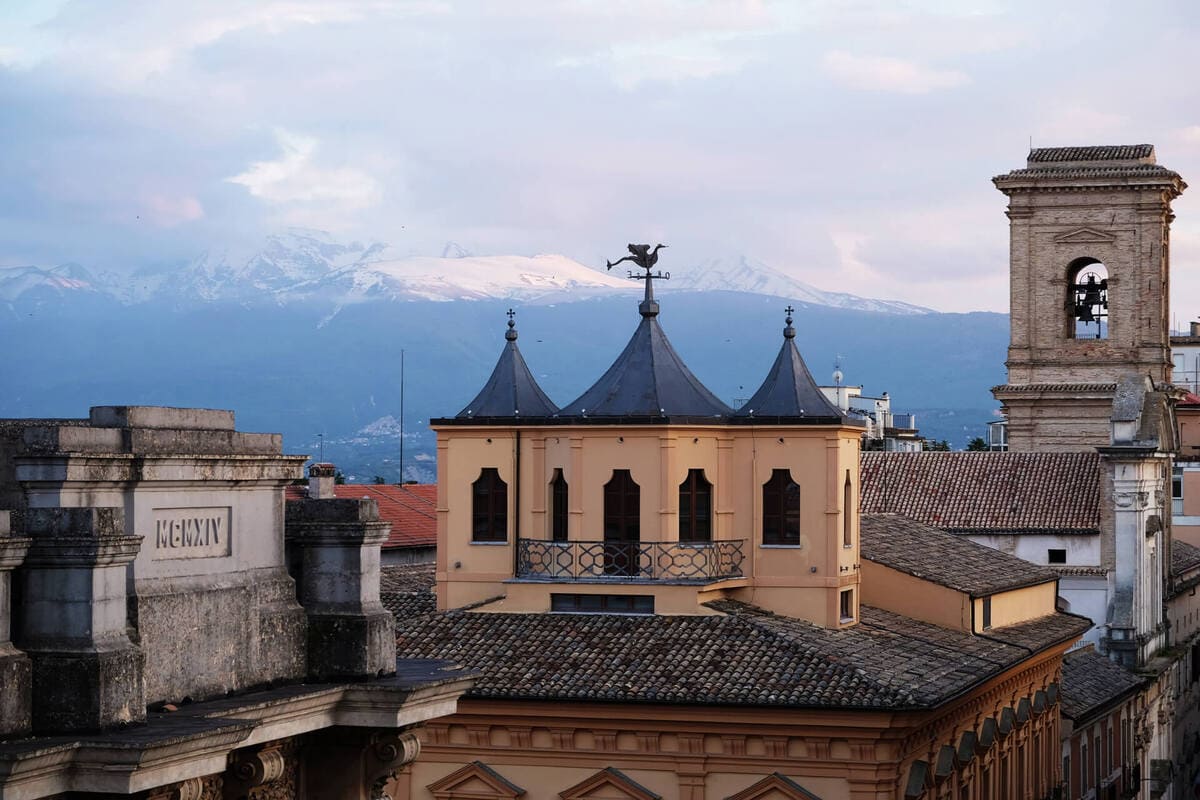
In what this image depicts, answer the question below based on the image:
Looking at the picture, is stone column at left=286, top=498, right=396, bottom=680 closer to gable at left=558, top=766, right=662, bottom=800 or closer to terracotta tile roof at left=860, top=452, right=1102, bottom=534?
gable at left=558, top=766, right=662, bottom=800

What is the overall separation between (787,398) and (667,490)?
2.72 metres

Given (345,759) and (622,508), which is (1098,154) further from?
(345,759)

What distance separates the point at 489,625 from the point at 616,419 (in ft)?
12.4

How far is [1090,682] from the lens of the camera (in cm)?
5109

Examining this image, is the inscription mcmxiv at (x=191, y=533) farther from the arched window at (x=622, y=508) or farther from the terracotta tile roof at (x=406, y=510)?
the terracotta tile roof at (x=406, y=510)

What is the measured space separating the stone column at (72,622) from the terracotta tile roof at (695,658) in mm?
17158

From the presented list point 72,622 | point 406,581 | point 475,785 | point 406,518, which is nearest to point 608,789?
point 475,785

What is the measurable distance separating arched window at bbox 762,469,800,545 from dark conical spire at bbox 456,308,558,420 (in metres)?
3.79

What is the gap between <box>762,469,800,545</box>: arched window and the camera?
33.9 meters

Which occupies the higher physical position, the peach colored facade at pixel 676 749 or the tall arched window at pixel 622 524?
the tall arched window at pixel 622 524

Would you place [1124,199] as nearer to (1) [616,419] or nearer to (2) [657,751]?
(1) [616,419]

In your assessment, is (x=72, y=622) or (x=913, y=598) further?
(x=913, y=598)

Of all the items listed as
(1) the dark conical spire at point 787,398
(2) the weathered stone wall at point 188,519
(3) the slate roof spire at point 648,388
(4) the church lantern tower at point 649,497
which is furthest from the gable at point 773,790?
(2) the weathered stone wall at point 188,519

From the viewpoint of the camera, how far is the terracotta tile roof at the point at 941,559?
3813cm
